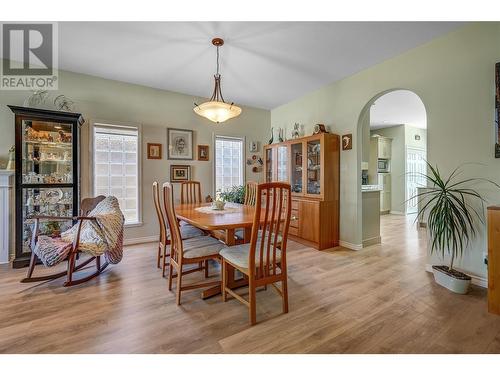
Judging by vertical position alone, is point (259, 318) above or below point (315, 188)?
below

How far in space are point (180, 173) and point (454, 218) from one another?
372 cm

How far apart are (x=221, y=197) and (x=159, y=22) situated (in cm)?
266

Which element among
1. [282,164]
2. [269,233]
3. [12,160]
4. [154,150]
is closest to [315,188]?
[282,164]

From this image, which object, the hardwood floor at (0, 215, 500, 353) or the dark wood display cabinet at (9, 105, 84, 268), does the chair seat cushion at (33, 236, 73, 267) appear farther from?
the dark wood display cabinet at (9, 105, 84, 268)

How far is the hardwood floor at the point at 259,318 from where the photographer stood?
59.3 inches

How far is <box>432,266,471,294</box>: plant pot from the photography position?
2.15m

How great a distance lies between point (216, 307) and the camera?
1.97 m

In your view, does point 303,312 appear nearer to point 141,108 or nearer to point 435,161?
point 435,161

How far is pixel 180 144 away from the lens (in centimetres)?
416

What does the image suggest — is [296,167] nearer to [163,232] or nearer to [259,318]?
[163,232]

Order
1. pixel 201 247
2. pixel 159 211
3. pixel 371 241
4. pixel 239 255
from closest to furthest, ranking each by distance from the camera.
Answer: pixel 239 255 < pixel 201 247 < pixel 159 211 < pixel 371 241

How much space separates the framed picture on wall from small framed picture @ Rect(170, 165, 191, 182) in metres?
0.15

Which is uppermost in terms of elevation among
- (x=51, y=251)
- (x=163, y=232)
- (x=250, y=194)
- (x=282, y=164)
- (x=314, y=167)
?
(x=282, y=164)
